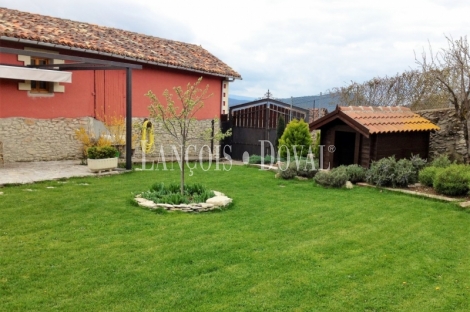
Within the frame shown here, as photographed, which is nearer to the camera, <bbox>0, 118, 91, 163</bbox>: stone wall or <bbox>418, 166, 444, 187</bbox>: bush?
<bbox>418, 166, 444, 187</bbox>: bush

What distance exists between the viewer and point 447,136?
1110cm

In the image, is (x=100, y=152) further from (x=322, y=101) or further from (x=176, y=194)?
(x=322, y=101)

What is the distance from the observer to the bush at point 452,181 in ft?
26.0

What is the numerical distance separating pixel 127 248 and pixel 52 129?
8.20 meters

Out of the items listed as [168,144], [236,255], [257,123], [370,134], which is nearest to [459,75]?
[370,134]

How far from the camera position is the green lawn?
3.90m

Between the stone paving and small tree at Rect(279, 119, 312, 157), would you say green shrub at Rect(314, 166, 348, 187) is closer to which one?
small tree at Rect(279, 119, 312, 157)

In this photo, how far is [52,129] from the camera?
471 inches

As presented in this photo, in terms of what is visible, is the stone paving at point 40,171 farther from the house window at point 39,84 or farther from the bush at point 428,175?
the bush at point 428,175

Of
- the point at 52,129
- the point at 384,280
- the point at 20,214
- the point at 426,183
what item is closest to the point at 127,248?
the point at 20,214

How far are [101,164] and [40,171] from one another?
1.53 metres

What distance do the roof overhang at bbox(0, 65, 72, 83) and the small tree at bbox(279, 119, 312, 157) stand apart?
264 inches

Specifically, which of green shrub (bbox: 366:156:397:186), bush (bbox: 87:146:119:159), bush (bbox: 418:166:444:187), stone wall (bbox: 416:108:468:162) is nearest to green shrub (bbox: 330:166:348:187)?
green shrub (bbox: 366:156:397:186)

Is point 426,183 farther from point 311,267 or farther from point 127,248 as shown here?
point 127,248
